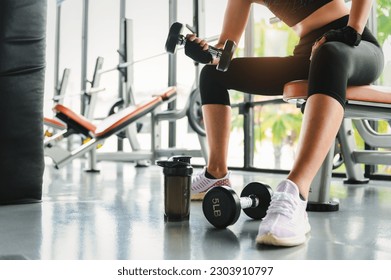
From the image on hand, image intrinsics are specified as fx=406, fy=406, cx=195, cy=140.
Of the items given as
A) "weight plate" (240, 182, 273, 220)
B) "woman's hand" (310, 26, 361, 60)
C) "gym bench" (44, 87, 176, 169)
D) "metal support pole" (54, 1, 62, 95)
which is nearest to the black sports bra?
"woman's hand" (310, 26, 361, 60)

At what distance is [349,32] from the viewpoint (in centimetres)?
123

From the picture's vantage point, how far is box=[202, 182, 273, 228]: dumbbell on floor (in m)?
1.19

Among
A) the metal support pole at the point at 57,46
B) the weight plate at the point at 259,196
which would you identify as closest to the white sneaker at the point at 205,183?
the weight plate at the point at 259,196

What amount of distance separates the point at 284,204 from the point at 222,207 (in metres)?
0.22

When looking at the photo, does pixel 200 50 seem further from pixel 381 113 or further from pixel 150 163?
pixel 150 163

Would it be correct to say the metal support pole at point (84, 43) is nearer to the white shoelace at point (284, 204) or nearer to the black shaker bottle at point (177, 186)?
the black shaker bottle at point (177, 186)

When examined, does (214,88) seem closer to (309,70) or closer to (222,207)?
(309,70)

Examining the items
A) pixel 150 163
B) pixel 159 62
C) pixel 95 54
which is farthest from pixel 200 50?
pixel 95 54

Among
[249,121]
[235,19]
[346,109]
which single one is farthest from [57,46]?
[346,109]

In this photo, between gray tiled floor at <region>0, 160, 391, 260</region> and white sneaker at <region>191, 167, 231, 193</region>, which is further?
white sneaker at <region>191, 167, 231, 193</region>

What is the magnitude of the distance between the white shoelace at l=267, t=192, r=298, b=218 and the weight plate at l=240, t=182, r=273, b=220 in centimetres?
25

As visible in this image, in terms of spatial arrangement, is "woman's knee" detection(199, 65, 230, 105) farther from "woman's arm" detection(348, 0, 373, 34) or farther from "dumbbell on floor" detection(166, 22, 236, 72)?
"woman's arm" detection(348, 0, 373, 34)

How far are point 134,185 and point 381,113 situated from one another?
1511 millimetres

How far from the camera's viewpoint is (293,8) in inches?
59.3
